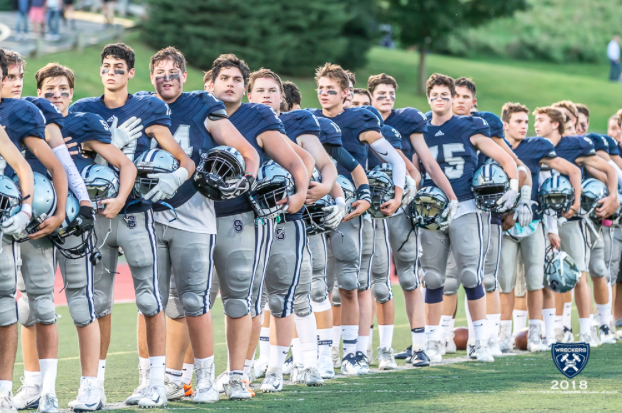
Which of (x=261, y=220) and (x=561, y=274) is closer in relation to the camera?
(x=261, y=220)

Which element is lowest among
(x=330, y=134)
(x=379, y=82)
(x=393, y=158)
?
(x=393, y=158)

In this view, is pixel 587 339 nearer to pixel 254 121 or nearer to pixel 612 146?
pixel 612 146

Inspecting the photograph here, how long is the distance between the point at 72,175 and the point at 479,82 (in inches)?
1133

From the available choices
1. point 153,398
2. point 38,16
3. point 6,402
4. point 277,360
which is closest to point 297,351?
point 277,360

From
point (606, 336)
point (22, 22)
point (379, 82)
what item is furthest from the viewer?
point (22, 22)

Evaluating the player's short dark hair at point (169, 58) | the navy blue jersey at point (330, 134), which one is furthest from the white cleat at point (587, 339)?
the player's short dark hair at point (169, 58)

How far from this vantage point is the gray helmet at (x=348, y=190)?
20.3ft

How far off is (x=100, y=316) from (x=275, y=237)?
1116mm

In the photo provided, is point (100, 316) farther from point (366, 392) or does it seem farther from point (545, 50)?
point (545, 50)

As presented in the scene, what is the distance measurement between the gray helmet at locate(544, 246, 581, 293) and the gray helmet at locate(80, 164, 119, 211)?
414 cm

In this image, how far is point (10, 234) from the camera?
4.47 m

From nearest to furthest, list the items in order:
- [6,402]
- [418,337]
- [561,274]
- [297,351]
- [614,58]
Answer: [6,402] < [297,351] < [418,337] < [561,274] < [614,58]

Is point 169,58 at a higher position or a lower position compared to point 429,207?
higher

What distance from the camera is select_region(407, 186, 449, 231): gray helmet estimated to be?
22.3 feet
